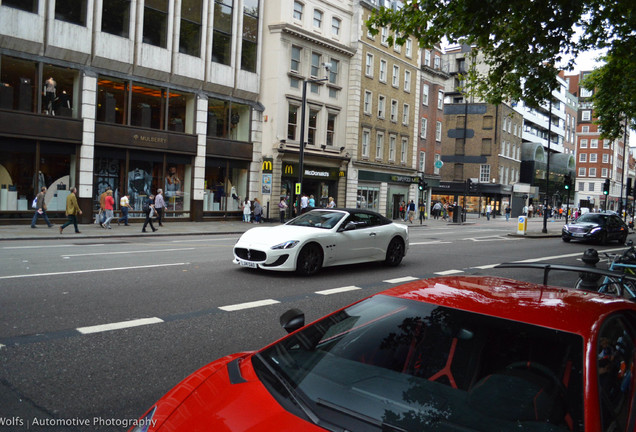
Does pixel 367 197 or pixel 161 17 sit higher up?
pixel 161 17

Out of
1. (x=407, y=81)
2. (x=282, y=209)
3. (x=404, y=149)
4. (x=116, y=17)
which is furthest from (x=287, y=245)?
(x=407, y=81)

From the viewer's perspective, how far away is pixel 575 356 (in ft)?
6.91

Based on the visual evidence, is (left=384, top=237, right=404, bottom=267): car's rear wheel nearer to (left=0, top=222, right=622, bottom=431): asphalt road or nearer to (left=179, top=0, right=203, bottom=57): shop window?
(left=0, top=222, right=622, bottom=431): asphalt road

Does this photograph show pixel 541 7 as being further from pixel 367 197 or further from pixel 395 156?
pixel 395 156

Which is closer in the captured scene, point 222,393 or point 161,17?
point 222,393

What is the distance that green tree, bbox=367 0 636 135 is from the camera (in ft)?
35.5

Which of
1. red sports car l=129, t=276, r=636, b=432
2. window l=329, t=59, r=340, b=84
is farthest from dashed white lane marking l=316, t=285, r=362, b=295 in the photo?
window l=329, t=59, r=340, b=84

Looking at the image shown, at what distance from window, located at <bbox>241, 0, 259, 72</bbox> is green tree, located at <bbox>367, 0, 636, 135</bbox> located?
743 inches

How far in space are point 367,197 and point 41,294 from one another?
35.1 metres

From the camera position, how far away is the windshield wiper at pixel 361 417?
192 cm

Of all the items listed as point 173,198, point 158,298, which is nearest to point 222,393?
point 158,298

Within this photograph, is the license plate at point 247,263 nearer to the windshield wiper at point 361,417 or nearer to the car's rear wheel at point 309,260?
the car's rear wheel at point 309,260

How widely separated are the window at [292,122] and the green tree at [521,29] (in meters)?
19.7

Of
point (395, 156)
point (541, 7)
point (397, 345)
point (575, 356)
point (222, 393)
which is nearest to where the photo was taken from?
point (575, 356)
